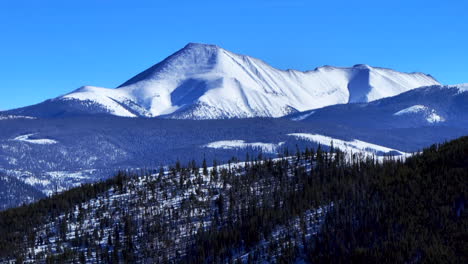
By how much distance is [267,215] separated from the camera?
128750mm

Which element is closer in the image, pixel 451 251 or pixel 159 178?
pixel 451 251

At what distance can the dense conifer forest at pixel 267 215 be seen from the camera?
103 metres

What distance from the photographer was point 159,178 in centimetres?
16700

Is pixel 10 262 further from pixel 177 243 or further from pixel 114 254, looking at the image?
pixel 177 243

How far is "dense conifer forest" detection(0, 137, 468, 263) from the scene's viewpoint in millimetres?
102938

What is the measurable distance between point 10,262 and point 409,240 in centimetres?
7467

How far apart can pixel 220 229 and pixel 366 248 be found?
1506 inches

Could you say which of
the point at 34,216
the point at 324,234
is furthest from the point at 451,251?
the point at 34,216

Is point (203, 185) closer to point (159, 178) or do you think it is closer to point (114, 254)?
point (159, 178)

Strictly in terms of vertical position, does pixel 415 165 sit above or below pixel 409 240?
above

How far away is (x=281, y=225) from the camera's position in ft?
408

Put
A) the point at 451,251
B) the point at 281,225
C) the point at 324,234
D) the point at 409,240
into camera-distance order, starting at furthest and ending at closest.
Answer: the point at 281,225 < the point at 324,234 < the point at 409,240 < the point at 451,251

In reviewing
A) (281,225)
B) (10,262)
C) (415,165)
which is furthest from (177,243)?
(415,165)

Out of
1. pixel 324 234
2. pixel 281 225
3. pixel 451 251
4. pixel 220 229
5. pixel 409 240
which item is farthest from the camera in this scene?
pixel 220 229
